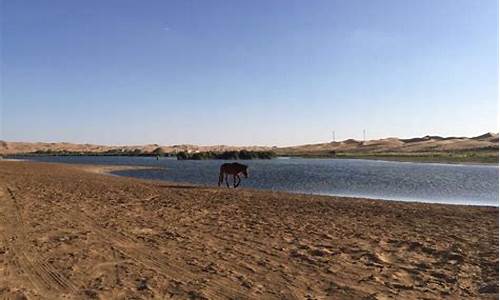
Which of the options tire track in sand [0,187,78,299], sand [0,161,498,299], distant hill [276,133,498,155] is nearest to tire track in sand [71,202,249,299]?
sand [0,161,498,299]

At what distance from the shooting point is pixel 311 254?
945 cm

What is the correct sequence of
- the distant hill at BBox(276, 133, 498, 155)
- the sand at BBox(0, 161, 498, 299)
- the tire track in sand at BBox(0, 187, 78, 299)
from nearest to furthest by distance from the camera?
the tire track in sand at BBox(0, 187, 78, 299) → the sand at BBox(0, 161, 498, 299) → the distant hill at BBox(276, 133, 498, 155)

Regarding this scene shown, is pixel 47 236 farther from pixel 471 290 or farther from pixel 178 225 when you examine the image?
pixel 471 290

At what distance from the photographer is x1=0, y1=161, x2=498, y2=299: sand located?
23.5 ft

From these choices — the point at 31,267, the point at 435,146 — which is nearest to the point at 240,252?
the point at 31,267

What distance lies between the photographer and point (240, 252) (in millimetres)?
9492

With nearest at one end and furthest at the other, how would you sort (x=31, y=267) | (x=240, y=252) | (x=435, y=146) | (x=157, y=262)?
(x=31, y=267)
(x=157, y=262)
(x=240, y=252)
(x=435, y=146)

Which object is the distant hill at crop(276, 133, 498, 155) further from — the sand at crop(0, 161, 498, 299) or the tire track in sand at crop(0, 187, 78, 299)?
the tire track in sand at crop(0, 187, 78, 299)

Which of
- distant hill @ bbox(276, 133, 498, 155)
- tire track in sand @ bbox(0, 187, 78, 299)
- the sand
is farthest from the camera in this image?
distant hill @ bbox(276, 133, 498, 155)

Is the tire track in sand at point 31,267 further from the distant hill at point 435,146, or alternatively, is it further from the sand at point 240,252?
the distant hill at point 435,146

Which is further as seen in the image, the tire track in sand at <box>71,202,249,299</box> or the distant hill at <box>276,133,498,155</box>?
the distant hill at <box>276,133,498,155</box>

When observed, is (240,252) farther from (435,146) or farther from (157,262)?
(435,146)

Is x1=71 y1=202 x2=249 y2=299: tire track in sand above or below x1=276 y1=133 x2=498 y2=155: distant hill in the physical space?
below

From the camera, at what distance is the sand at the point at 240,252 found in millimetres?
7176
